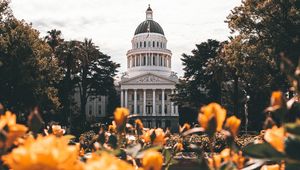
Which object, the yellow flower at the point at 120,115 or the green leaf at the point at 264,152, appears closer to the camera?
the green leaf at the point at 264,152

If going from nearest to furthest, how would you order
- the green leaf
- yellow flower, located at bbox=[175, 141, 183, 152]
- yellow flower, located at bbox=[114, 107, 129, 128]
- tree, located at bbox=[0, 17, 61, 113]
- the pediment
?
the green leaf, yellow flower, located at bbox=[114, 107, 129, 128], yellow flower, located at bbox=[175, 141, 183, 152], tree, located at bbox=[0, 17, 61, 113], the pediment

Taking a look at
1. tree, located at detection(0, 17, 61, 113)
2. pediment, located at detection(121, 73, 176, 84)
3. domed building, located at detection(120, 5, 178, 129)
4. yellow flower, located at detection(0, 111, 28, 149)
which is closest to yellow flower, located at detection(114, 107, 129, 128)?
yellow flower, located at detection(0, 111, 28, 149)

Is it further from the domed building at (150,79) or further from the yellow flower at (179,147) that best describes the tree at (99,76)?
the yellow flower at (179,147)

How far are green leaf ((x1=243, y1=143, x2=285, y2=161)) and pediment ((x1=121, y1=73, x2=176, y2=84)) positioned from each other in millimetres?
73088

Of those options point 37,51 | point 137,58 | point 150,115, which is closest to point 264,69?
point 37,51

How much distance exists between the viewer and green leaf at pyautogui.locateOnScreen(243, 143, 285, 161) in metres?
1.04

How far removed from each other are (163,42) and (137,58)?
6061mm

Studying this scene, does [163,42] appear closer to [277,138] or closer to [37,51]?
[37,51]

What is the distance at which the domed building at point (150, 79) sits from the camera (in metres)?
74.7

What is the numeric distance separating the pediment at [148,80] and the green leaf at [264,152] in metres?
73.1

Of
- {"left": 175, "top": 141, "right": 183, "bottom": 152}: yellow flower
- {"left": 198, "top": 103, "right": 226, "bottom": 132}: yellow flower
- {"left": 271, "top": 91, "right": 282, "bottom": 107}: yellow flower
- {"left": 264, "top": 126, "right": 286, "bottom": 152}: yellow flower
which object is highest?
{"left": 271, "top": 91, "right": 282, "bottom": 107}: yellow flower

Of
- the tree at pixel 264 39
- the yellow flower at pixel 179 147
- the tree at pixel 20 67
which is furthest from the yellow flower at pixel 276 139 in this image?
the tree at pixel 20 67

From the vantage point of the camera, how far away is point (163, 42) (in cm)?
8325

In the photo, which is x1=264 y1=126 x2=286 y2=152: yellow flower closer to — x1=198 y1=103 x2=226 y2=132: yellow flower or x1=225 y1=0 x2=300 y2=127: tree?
x1=198 y1=103 x2=226 y2=132: yellow flower
